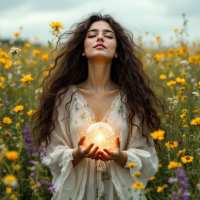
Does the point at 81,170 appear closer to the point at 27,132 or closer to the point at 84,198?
the point at 84,198

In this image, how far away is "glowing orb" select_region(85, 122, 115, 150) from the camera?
5.15 ft

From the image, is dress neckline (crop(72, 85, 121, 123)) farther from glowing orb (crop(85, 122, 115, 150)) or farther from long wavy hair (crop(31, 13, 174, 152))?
glowing orb (crop(85, 122, 115, 150))

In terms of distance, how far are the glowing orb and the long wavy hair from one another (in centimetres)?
47

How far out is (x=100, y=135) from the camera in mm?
1574

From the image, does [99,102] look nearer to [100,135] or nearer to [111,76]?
[111,76]

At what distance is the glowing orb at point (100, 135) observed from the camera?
1570mm

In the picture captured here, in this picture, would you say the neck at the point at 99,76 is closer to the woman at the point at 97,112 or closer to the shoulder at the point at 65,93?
the woman at the point at 97,112

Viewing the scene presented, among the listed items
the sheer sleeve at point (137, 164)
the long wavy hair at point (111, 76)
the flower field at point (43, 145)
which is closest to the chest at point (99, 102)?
the long wavy hair at point (111, 76)

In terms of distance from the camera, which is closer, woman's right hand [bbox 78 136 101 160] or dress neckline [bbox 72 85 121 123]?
woman's right hand [bbox 78 136 101 160]

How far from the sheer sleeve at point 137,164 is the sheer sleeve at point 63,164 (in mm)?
276

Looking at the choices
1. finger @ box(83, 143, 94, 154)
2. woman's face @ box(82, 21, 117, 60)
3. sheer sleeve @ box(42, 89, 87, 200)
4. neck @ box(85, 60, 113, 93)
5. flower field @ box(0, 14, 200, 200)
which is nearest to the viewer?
flower field @ box(0, 14, 200, 200)

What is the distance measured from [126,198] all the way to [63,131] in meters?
0.73

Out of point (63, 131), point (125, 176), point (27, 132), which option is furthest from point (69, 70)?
point (125, 176)

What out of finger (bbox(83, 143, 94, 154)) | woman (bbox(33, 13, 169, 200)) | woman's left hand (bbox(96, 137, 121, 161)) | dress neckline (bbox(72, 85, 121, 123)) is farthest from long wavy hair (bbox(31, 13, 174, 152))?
finger (bbox(83, 143, 94, 154))
